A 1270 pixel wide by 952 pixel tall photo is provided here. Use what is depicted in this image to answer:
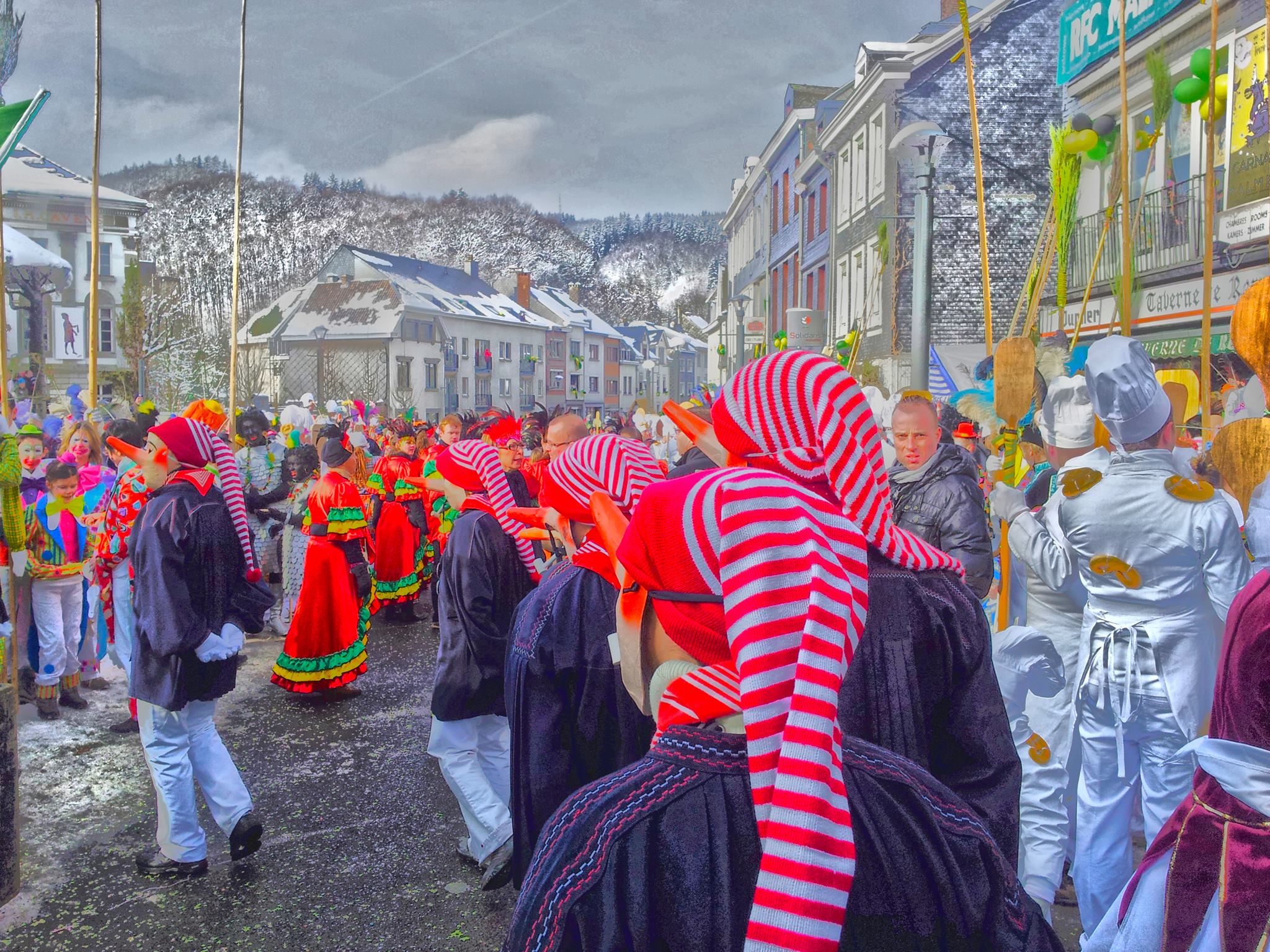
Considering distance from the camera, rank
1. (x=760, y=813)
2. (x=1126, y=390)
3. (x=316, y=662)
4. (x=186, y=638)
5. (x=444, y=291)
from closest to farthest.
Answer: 1. (x=760, y=813)
2. (x=1126, y=390)
3. (x=186, y=638)
4. (x=316, y=662)
5. (x=444, y=291)

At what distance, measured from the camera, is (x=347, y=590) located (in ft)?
25.0

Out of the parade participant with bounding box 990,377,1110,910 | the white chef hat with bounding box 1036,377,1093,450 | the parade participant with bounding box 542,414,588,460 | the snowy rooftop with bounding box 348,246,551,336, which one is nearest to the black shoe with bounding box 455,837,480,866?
the parade participant with bounding box 542,414,588,460

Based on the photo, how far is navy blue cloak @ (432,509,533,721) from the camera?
4.58 m

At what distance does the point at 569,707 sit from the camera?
10.8ft

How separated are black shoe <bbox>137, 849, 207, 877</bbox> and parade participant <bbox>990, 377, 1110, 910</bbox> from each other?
3492 millimetres

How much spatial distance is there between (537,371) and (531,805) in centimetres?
7037

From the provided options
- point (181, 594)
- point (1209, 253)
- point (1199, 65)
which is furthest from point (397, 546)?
point (1199, 65)

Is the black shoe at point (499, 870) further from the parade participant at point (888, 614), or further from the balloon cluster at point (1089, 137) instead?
the balloon cluster at point (1089, 137)

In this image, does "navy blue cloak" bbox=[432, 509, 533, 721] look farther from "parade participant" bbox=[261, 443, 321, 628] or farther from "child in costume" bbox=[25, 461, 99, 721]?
"parade participant" bbox=[261, 443, 321, 628]

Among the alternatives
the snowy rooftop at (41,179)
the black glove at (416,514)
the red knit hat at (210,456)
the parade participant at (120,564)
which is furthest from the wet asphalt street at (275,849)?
the snowy rooftop at (41,179)

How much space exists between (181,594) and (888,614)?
351 centimetres

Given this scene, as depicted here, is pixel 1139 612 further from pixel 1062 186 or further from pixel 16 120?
pixel 16 120

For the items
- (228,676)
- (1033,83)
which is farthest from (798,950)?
(1033,83)

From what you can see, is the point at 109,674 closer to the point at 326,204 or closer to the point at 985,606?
the point at 985,606
